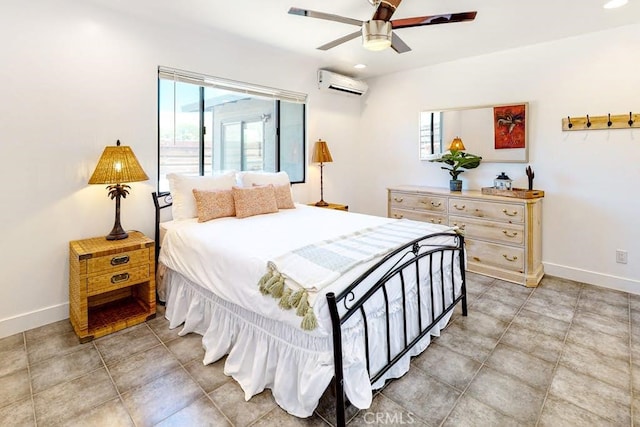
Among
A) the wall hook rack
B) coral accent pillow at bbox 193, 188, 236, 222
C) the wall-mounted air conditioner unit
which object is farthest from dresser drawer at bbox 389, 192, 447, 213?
coral accent pillow at bbox 193, 188, 236, 222

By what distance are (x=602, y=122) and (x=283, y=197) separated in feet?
10.5

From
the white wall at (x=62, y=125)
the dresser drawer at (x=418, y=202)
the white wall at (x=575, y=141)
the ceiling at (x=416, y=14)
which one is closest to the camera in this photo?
the white wall at (x=62, y=125)

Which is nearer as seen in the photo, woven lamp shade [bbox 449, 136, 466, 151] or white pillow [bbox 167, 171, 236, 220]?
white pillow [bbox 167, 171, 236, 220]

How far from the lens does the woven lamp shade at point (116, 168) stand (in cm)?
245

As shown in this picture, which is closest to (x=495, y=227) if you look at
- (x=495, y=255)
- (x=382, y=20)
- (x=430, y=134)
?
(x=495, y=255)

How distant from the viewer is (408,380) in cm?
192

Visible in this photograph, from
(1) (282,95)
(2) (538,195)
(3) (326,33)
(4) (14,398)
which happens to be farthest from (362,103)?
(4) (14,398)

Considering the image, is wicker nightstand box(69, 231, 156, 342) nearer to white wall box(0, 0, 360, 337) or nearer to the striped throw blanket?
white wall box(0, 0, 360, 337)

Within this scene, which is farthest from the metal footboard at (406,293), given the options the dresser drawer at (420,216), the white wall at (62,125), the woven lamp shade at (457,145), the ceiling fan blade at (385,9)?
the white wall at (62,125)

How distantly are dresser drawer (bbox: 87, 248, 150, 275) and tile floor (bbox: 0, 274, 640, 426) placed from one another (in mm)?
500

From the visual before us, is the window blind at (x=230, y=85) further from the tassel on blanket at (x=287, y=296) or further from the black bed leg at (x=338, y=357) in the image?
the black bed leg at (x=338, y=357)

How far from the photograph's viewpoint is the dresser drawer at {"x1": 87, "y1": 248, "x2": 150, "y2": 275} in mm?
2330

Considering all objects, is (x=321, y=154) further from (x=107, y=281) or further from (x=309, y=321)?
(x=309, y=321)

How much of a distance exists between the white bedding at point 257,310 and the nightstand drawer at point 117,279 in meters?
0.20
